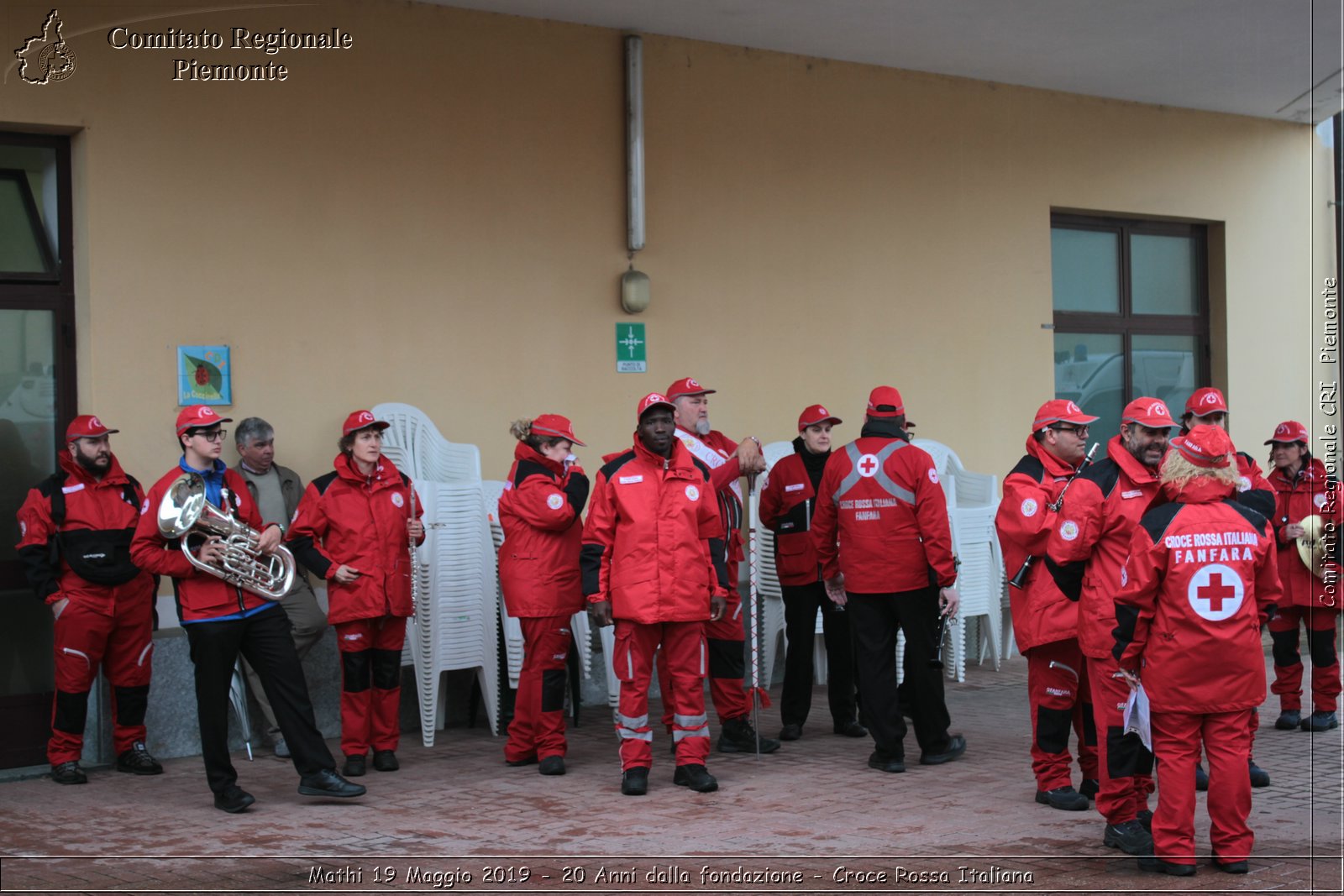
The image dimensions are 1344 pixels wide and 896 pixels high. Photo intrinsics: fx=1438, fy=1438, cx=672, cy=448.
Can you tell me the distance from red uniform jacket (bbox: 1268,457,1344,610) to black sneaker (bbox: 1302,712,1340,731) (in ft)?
2.18

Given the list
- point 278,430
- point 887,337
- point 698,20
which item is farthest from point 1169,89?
point 278,430

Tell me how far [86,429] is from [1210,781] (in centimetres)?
602

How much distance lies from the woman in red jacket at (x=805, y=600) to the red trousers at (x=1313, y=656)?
267 centimetres

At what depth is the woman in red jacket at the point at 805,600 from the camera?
8.91m

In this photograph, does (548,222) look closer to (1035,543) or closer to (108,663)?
Result: (108,663)

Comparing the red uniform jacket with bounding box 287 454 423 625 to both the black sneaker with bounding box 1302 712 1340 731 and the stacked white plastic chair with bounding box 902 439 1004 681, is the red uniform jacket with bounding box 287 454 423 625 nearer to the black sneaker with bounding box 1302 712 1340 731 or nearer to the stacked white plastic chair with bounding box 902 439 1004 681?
the stacked white plastic chair with bounding box 902 439 1004 681

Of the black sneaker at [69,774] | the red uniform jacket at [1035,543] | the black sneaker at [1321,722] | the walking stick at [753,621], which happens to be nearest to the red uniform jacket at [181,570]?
the black sneaker at [69,774]

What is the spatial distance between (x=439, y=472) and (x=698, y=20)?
373 cm

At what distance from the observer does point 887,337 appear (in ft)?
38.6

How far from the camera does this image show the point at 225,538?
707 cm

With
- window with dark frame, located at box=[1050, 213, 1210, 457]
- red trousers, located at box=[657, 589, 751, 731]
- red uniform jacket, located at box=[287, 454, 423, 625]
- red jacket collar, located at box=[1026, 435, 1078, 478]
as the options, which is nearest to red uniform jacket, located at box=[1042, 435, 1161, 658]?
red jacket collar, located at box=[1026, 435, 1078, 478]

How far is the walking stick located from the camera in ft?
27.4

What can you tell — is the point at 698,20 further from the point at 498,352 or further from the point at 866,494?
the point at 866,494

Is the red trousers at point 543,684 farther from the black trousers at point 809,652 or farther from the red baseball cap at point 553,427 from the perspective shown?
the black trousers at point 809,652
